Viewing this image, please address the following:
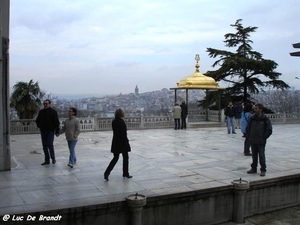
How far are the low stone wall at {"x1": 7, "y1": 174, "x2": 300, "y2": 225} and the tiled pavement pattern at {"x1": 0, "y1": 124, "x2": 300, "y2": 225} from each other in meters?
0.21

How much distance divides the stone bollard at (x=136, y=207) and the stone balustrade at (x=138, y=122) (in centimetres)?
1191

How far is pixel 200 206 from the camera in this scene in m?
6.13

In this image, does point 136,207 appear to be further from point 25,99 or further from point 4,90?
point 25,99

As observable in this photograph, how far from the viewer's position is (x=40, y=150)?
1118 centimetres

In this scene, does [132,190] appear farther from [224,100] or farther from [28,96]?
[224,100]

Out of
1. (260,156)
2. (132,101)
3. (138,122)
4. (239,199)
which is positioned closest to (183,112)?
(138,122)

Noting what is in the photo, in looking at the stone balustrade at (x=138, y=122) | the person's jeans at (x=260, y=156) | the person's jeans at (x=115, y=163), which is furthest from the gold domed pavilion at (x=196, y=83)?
the person's jeans at (x=115, y=163)

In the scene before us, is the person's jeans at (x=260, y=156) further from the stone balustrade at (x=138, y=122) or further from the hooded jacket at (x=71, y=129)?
the stone balustrade at (x=138, y=122)

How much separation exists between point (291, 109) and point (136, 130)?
92.8 feet

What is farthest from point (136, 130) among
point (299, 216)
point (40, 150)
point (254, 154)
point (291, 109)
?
point (291, 109)

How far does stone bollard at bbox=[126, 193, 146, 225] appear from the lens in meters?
5.25

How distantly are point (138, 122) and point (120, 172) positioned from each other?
11157 mm

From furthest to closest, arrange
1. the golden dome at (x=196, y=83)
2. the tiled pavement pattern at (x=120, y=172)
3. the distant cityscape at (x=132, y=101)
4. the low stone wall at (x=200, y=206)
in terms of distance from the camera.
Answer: the distant cityscape at (x=132, y=101), the golden dome at (x=196, y=83), the tiled pavement pattern at (x=120, y=172), the low stone wall at (x=200, y=206)

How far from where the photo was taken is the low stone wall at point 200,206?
520 centimetres
